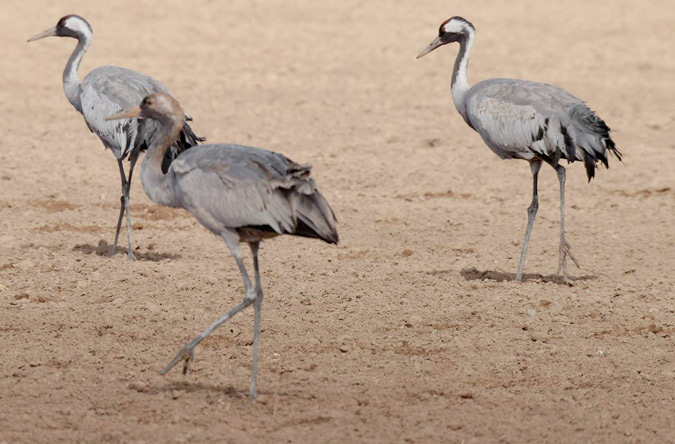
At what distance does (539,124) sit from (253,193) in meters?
2.96

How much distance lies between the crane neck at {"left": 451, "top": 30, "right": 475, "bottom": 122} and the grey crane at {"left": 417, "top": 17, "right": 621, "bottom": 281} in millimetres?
309

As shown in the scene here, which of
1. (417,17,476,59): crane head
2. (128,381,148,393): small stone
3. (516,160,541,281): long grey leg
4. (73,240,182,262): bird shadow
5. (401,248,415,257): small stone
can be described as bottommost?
(73,240,182,262): bird shadow

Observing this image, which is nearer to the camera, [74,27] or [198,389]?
[198,389]

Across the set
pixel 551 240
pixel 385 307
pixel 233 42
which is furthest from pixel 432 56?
pixel 385 307

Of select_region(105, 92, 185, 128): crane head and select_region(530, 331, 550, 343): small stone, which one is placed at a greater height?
select_region(105, 92, 185, 128): crane head

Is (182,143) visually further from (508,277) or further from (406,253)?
(508,277)

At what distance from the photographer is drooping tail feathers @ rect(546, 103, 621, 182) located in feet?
24.8

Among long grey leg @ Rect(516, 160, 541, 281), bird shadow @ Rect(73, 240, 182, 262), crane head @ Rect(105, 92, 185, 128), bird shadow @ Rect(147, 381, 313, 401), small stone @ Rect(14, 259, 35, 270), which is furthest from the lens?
bird shadow @ Rect(73, 240, 182, 262)

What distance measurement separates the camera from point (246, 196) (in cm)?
536

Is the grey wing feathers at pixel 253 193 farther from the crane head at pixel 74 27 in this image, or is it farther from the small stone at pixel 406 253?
the crane head at pixel 74 27

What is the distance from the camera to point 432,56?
15.8 metres

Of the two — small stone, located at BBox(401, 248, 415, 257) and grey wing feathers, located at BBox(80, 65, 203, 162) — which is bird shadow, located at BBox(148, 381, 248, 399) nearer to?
grey wing feathers, located at BBox(80, 65, 203, 162)

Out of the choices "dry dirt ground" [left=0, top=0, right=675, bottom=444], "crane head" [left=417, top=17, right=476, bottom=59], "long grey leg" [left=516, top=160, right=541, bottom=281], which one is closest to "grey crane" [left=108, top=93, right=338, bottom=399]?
"dry dirt ground" [left=0, top=0, right=675, bottom=444]

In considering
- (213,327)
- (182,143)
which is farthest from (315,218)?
(182,143)
